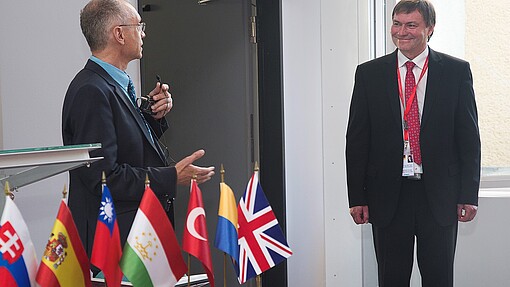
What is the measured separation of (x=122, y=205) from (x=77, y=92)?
0.37m

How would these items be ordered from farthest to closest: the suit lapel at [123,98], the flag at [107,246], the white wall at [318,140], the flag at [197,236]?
the white wall at [318,140], the suit lapel at [123,98], the flag at [197,236], the flag at [107,246]

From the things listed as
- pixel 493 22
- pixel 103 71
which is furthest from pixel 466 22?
pixel 103 71

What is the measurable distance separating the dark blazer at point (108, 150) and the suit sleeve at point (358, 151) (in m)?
1.21

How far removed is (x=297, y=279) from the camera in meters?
4.64

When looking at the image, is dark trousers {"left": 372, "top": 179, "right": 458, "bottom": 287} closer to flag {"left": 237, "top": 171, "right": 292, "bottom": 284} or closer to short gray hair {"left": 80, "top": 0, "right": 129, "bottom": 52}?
flag {"left": 237, "top": 171, "right": 292, "bottom": 284}

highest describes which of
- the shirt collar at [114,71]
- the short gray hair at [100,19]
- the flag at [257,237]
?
the short gray hair at [100,19]

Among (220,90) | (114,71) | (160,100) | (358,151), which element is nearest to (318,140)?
(220,90)

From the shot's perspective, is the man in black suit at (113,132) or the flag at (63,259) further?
the man in black suit at (113,132)

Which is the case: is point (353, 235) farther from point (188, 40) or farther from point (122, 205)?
point (122, 205)

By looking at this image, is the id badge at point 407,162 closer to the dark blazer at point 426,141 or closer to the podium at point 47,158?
the dark blazer at point 426,141

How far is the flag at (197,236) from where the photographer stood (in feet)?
6.85

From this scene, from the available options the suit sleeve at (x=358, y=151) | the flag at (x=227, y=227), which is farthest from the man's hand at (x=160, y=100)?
the suit sleeve at (x=358, y=151)

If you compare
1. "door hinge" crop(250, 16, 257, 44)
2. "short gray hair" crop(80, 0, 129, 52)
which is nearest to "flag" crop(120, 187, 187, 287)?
"short gray hair" crop(80, 0, 129, 52)

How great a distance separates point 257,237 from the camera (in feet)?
7.13
